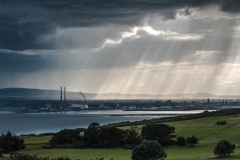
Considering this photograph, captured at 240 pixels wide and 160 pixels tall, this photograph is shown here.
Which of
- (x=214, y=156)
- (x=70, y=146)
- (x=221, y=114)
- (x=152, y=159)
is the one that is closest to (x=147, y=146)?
(x=152, y=159)

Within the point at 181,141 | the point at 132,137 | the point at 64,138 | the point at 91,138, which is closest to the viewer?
the point at 181,141

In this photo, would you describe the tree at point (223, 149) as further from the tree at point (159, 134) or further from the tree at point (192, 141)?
the tree at point (159, 134)

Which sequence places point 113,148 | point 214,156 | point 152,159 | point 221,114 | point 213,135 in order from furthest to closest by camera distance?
point 221,114
point 213,135
point 113,148
point 214,156
point 152,159

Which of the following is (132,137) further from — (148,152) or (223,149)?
(148,152)

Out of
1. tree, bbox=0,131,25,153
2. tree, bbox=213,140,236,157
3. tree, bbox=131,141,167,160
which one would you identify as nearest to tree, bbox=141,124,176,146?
tree, bbox=213,140,236,157

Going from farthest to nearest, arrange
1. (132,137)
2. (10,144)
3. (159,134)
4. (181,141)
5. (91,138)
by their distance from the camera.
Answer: (91,138) → (132,137) → (159,134) → (10,144) → (181,141)

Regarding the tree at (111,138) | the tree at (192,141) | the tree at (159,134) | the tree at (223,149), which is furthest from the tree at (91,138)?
the tree at (223,149)

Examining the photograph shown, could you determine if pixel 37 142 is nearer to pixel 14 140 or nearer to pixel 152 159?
pixel 14 140

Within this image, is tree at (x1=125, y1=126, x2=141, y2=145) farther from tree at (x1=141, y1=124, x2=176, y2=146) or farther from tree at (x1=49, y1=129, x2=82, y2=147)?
tree at (x1=49, y1=129, x2=82, y2=147)

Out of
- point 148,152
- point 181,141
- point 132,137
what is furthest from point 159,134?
point 148,152
